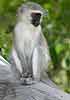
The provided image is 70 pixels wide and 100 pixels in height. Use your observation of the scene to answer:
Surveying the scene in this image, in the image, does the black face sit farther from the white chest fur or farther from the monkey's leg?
the monkey's leg

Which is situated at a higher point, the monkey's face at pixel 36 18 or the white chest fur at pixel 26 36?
the monkey's face at pixel 36 18

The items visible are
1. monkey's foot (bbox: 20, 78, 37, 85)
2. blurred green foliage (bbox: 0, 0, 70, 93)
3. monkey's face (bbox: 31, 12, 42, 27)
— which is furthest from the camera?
blurred green foliage (bbox: 0, 0, 70, 93)

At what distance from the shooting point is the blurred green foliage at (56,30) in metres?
4.44

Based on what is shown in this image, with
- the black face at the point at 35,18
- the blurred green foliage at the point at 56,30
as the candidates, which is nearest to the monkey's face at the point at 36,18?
the black face at the point at 35,18

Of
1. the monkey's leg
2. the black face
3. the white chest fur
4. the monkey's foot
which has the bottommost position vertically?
the monkey's foot

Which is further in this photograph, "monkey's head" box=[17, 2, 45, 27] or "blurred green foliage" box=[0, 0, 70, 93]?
"blurred green foliage" box=[0, 0, 70, 93]

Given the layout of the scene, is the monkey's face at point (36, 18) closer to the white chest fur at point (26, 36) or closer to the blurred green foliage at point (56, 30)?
the white chest fur at point (26, 36)

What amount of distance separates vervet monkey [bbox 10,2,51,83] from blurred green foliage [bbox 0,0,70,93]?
90 centimetres

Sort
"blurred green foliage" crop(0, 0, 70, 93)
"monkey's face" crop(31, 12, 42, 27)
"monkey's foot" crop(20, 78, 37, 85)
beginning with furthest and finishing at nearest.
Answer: "blurred green foliage" crop(0, 0, 70, 93) < "monkey's face" crop(31, 12, 42, 27) < "monkey's foot" crop(20, 78, 37, 85)

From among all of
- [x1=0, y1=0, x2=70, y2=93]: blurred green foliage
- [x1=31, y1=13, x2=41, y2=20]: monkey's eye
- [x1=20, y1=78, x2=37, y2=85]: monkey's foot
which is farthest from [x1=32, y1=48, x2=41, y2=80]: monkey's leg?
[x1=0, y1=0, x2=70, y2=93]: blurred green foliage

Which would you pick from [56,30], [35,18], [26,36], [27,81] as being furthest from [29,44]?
[56,30]

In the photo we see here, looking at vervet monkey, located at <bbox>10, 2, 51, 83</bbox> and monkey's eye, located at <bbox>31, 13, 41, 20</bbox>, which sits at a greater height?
monkey's eye, located at <bbox>31, 13, 41, 20</bbox>

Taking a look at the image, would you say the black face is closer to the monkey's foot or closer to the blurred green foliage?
the monkey's foot

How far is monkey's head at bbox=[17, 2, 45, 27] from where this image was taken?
3.31m
